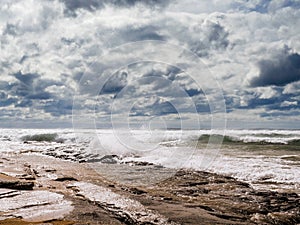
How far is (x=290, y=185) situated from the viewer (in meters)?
10.8

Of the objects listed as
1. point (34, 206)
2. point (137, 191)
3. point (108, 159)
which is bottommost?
point (108, 159)

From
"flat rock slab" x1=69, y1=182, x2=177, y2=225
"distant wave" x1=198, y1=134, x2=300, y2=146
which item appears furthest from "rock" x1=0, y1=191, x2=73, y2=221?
"distant wave" x1=198, y1=134, x2=300, y2=146

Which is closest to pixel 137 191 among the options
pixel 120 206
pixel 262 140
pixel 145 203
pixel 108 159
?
pixel 145 203

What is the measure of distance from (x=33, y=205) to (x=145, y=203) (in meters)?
2.48

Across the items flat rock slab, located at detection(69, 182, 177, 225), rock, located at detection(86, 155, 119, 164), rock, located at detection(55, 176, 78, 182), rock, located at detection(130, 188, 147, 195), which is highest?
flat rock slab, located at detection(69, 182, 177, 225)

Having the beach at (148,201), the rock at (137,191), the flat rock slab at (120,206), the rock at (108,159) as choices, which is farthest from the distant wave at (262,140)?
the flat rock slab at (120,206)

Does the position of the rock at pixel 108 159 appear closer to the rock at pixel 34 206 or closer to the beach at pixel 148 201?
the beach at pixel 148 201

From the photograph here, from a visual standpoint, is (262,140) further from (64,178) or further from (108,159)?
(64,178)

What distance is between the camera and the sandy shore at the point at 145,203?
674cm

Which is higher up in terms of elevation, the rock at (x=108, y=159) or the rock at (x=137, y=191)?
the rock at (x=137, y=191)

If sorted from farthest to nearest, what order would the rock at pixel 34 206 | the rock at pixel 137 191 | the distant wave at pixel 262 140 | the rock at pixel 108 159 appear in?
the distant wave at pixel 262 140 → the rock at pixel 108 159 → the rock at pixel 137 191 → the rock at pixel 34 206

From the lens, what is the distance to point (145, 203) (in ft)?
26.6

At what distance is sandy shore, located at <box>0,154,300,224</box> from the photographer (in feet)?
22.1

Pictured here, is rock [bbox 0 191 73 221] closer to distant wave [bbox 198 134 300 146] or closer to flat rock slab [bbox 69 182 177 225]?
flat rock slab [bbox 69 182 177 225]
